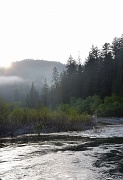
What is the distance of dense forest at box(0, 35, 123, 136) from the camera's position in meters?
38.9

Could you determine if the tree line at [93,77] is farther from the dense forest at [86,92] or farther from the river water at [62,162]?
the river water at [62,162]

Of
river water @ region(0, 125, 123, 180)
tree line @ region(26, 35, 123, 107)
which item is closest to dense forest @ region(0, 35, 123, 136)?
tree line @ region(26, 35, 123, 107)

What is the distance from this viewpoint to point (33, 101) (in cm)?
12888

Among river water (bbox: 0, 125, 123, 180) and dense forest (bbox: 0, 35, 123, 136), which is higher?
dense forest (bbox: 0, 35, 123, 136)

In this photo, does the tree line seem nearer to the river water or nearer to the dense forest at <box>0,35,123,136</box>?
the dense forest at <box>0,35,123,136</box>

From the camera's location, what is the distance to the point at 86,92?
93.9 meters

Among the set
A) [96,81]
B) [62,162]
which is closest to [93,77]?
[96,81]

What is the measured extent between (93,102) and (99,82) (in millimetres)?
7401

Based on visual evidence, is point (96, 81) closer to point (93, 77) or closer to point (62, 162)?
point (93, 77)

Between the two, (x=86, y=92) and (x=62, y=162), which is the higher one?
(x=86, y=92)

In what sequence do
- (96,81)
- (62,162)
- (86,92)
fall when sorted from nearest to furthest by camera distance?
(62,162) → (96,81) → (86,92)

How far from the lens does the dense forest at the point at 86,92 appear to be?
38.9m

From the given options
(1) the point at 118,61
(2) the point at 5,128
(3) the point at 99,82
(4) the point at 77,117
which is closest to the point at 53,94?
(3) the point at 99,82

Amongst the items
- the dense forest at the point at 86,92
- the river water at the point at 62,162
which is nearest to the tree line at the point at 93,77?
the dense forest at the point at 86,92
